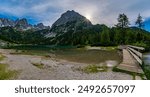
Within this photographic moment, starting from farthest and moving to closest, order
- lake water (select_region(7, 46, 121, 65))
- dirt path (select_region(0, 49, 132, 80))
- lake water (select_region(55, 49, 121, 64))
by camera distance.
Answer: lake water (select_region(55, 49, 121, 64)), lake water (select_region(7, 46, 121, 65)), dirt path (select_region(0, 49, 132, 80))

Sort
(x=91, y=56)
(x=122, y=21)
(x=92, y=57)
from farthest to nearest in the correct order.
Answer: (x=122, y=21)
(x=91, y=56)
(x=92, y=57)

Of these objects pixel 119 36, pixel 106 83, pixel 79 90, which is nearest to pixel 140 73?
pixel 106 83

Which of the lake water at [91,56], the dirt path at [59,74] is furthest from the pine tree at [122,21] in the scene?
the dirt path at [59,74]

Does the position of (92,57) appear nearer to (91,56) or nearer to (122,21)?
(91,56)

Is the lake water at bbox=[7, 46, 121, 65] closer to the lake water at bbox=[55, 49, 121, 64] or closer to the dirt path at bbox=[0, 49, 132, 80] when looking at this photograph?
the lake water at bbox=[55, 49, 121, 64]

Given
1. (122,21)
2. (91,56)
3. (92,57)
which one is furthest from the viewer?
(122,21)

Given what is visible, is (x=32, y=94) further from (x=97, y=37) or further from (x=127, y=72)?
(x=97, y=37)

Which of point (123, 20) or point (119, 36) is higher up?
point (123, 20)

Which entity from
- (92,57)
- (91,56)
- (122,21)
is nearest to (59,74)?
(92,57)

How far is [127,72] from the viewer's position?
1797cm

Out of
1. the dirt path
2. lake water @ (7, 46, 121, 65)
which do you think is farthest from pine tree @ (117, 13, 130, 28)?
the dirt path

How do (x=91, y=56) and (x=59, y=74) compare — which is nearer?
(x=59, y=74)

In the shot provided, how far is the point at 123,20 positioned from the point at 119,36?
6.64m

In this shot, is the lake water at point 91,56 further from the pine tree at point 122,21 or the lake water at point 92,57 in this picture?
the pine tree at point 122,21
